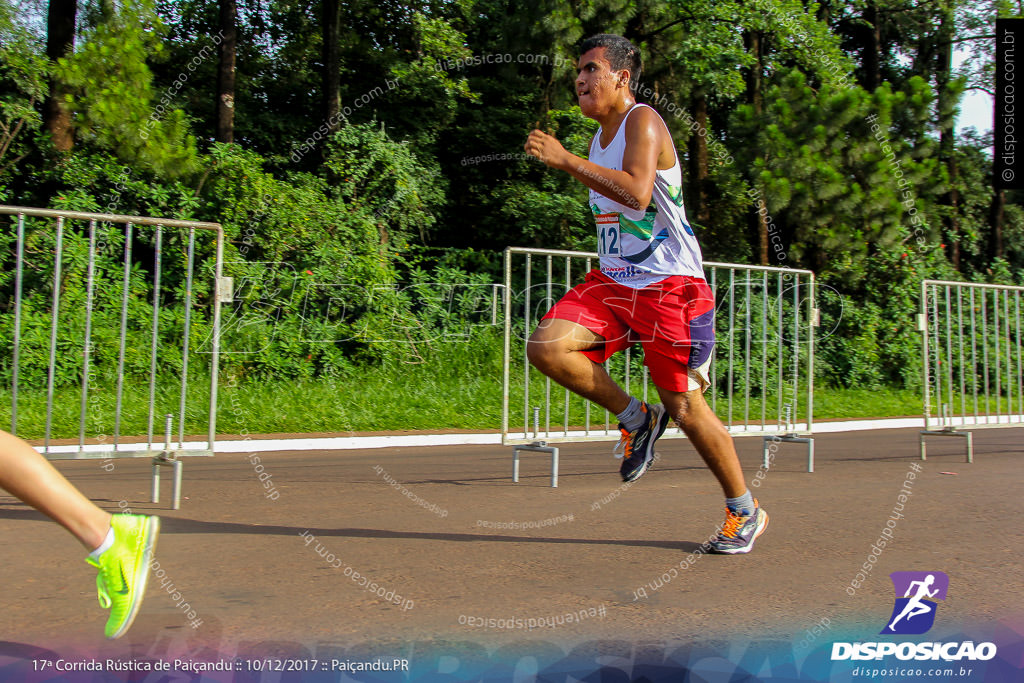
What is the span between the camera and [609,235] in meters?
4.40

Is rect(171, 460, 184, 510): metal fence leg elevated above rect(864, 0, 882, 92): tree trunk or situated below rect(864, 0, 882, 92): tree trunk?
below

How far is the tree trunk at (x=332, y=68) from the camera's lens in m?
17.0

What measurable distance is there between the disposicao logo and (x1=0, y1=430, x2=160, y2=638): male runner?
2088 mm

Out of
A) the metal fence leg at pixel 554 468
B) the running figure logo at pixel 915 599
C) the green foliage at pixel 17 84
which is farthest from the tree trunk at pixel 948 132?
the running figure logo at pixel 915 599

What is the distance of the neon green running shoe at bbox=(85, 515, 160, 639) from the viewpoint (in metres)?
2.89

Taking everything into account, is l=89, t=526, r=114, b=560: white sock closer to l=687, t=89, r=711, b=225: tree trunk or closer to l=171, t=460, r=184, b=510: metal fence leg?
l=171, t=460, r=184, b=510: metal fence leg

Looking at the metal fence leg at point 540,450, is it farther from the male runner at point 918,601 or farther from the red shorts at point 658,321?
the male runner at point 918,601

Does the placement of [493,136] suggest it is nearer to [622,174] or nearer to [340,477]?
[340,477]

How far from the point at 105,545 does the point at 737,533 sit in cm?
257

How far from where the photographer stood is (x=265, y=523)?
4.83 meters

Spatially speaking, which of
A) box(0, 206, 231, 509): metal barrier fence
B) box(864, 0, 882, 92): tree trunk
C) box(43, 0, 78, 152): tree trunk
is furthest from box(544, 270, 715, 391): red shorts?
box(864, 0, 882, 92): tree trunk

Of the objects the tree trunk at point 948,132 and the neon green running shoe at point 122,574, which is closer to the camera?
the neon green running shoe at point 122,574

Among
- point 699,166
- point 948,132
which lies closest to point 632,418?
point 699,166

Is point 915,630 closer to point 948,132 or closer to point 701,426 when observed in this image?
point 701,426
